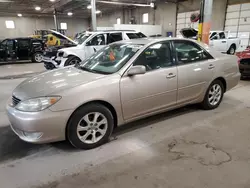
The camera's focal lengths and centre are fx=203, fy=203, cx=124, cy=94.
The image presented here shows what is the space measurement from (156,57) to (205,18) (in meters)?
3.99

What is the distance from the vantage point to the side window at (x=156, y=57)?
2.92m

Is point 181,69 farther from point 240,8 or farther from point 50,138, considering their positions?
point 240,8

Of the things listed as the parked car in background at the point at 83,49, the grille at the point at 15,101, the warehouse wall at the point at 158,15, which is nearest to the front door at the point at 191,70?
the grille at the point at 15,101

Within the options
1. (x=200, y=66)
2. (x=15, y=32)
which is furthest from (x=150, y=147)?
(x=15, y=32)

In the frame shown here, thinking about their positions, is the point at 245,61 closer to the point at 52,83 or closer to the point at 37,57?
the point at 52,83

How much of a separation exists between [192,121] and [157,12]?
740 inches

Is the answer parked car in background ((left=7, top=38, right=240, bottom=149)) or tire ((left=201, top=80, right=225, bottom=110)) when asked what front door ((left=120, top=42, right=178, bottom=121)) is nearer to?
parked car in background ((left=7, top=38, right=240, bottom=149))

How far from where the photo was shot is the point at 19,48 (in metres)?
11.1

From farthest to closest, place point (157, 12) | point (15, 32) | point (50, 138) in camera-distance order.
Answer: point (15, 32) < point (157, 12) < point (50, 138)

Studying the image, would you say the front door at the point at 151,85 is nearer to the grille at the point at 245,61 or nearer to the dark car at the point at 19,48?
the grille at the point at 245,61

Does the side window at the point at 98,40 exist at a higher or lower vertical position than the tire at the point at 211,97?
higher

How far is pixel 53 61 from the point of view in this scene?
25.3ft

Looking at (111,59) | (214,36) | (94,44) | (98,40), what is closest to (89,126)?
(111,59)

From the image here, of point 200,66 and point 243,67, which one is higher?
point 200,66
